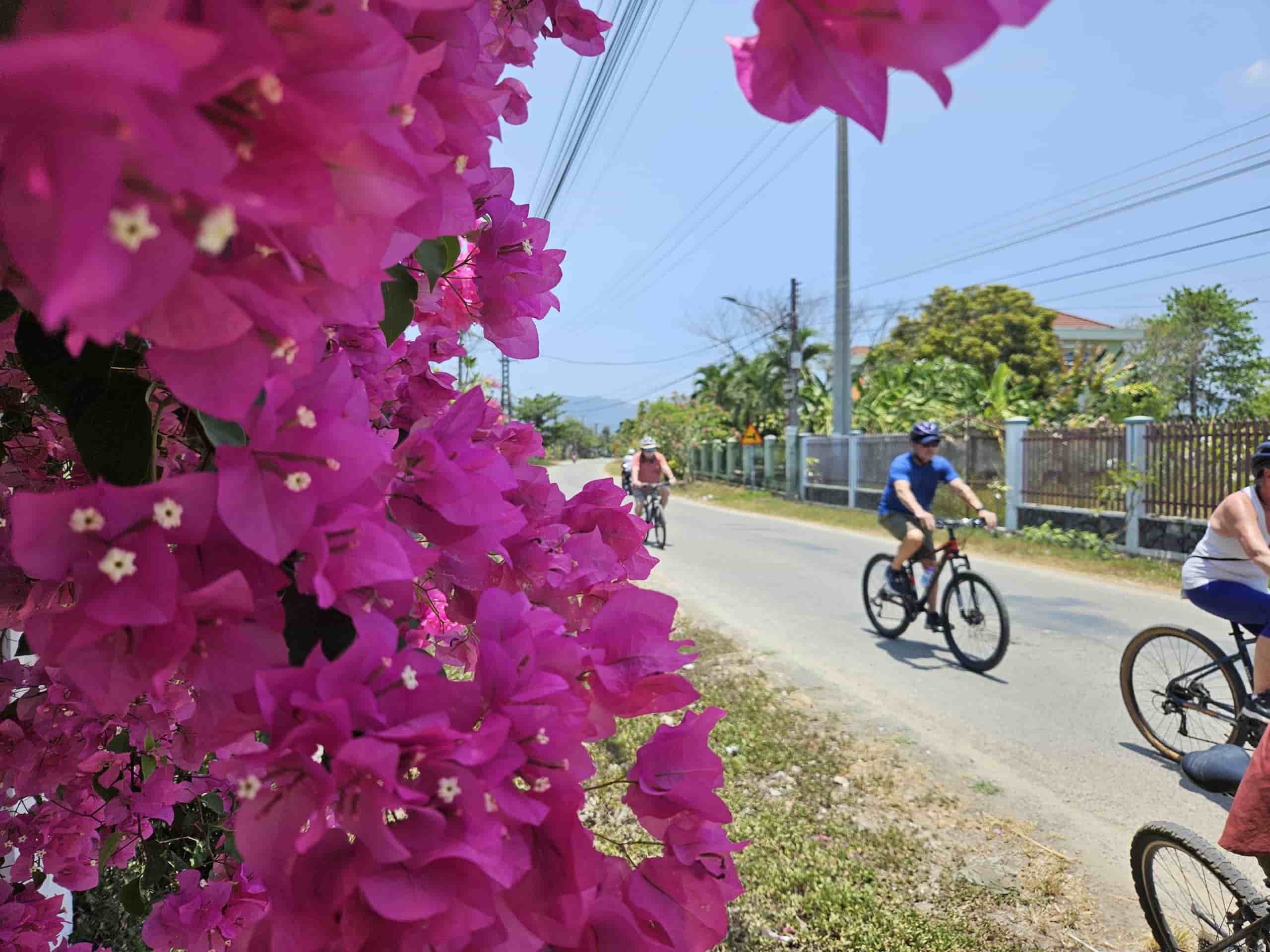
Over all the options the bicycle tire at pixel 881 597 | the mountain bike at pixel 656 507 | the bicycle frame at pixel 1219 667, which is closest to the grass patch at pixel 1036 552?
the bicycle tire at pixel 881 597

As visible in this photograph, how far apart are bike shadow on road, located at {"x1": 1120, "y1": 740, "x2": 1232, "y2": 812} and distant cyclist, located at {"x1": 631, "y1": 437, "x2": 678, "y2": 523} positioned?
8.49 meters

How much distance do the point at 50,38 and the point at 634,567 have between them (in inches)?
25.6

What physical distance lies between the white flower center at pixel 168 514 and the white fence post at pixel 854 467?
18.1m

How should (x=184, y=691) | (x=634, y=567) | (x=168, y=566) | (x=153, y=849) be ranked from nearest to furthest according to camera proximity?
(x=168, y=566) → (x=634, y=567) → (x=184, y=691) → (x=153, y=849)

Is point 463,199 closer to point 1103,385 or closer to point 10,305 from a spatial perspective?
point 10,305

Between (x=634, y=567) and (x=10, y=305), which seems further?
(x=634, y=567)

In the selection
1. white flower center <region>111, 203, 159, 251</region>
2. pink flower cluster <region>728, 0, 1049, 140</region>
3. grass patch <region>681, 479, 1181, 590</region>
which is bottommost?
grass patch <region>681, 479, 1181, 590</region>

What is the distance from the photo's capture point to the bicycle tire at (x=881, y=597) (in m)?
6.61

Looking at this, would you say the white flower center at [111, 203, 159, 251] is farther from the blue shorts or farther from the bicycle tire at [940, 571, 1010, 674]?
the bicycle tire at [940, 571, 1010, 674]

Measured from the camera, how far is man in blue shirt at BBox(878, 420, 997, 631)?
6.39 metres

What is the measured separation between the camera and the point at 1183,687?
168 inches

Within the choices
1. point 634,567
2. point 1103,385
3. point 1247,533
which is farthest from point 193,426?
point 1103,385

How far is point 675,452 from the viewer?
102ft

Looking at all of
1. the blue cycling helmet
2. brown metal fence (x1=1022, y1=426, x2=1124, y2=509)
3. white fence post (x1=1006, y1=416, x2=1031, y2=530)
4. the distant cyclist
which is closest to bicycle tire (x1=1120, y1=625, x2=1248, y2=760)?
the blue cycling helmet
